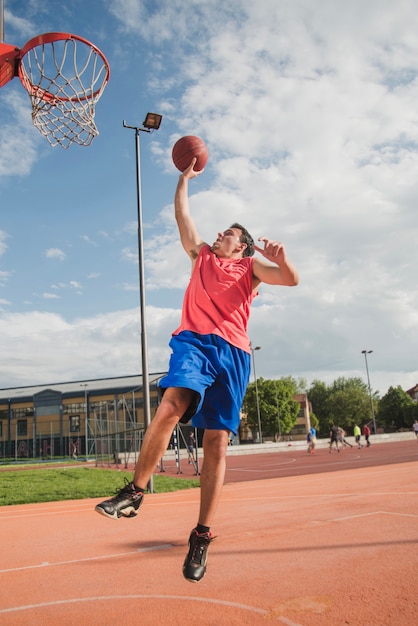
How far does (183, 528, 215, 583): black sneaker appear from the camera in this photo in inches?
129

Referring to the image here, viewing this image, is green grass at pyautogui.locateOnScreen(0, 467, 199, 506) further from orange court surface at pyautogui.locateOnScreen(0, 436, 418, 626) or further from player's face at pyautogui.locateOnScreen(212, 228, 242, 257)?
player's face at pyautogui.locateOnScreen(212, 228, 242, 257)

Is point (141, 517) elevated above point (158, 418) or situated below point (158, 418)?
below

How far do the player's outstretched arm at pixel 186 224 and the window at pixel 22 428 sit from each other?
188ft

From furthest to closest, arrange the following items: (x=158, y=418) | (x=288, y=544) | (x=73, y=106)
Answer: (x=73, y=106) < (x=288, y=544) < (x=158, y=418)

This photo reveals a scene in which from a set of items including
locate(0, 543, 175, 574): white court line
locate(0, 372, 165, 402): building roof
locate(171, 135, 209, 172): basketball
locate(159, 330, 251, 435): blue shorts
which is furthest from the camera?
locate(0, 372, 165, 402): building roof

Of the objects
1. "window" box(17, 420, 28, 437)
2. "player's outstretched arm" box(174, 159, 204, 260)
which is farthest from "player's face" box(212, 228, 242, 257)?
"window" box(17, 420, 28, 437)

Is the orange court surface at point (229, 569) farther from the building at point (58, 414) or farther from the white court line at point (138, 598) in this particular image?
the building at point (58, 414)

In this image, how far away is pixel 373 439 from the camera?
50812mm

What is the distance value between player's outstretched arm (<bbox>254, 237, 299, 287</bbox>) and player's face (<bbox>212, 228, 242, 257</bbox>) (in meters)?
0.34

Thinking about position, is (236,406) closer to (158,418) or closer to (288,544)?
(158,418)

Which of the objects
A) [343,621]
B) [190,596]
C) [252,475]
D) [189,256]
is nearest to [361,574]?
[343,621]

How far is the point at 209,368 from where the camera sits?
3494mm

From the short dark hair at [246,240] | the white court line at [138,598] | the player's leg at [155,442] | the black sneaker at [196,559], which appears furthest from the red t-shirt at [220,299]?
the white court line at [138,598]

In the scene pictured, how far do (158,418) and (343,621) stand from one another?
73.5 inches
